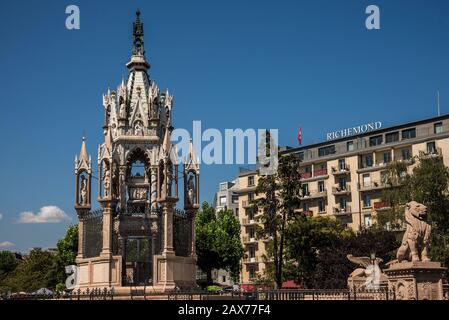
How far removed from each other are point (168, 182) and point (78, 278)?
302 inches

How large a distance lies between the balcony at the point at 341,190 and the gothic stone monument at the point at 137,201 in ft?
153

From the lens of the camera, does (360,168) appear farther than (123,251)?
Yes

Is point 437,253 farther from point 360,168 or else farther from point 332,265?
point 360,168

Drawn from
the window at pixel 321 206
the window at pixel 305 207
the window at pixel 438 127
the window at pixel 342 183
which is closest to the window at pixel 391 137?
the window at pixel 438 127

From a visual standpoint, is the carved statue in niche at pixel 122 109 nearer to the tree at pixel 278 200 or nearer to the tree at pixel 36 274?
the tree at pixel 278 200

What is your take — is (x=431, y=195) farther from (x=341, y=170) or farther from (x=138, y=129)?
(x=341, y=170)

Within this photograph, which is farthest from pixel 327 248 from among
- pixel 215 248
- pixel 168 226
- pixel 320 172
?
pixel 320 172

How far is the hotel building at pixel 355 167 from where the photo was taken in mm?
76125

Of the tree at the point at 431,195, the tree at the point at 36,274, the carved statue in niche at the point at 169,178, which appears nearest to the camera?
the carved statue in niche at the point at 169,178

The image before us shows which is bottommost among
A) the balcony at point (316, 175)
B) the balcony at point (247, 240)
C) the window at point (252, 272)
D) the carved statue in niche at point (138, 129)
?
the window at point (252, 272)

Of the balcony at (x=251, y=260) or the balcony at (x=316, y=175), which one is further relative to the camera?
the balcony at (x=251, y=260)
